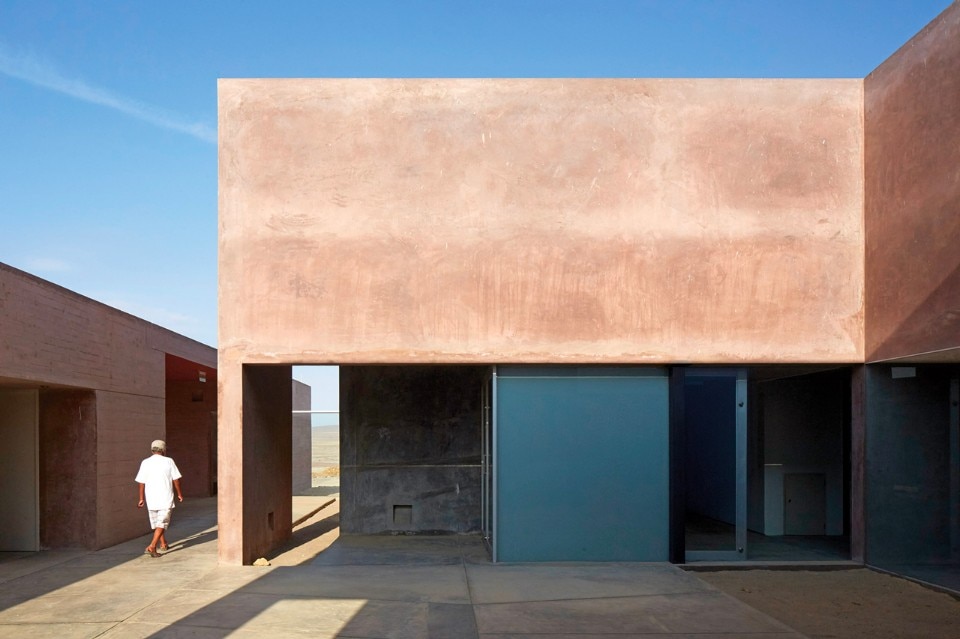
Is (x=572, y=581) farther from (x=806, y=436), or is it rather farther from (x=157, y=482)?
(x=806, y=436)

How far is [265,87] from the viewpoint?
10.4 metres

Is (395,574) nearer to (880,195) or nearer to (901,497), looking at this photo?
(901,497)

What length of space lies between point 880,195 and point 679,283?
2.42m

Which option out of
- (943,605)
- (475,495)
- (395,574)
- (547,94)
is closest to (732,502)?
(475,495)

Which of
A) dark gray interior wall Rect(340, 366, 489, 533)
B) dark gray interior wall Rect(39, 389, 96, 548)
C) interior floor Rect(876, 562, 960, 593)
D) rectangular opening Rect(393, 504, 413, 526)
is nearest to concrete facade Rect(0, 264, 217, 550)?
dark gray interior wall Rect(39, 389, 96, 548)

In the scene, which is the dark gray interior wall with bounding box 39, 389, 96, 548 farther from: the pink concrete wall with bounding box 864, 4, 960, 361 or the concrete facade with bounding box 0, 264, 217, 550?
the pink concrete wall with bounding box 864, 4, 960, 361

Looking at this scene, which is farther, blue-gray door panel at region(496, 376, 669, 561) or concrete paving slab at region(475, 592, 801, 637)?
blue-gray door panel at region(496, 376, 669, 561)

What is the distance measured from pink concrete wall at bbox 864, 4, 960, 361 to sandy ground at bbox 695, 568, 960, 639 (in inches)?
96.5

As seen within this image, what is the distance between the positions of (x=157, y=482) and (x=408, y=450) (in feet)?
12.2

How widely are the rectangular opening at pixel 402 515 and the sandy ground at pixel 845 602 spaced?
16.2 feet

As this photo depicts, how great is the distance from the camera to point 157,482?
11.4 metres

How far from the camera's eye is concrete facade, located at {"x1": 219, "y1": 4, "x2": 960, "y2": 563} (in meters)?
10.3

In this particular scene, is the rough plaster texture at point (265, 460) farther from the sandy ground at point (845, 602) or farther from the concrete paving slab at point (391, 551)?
the sandy ground at point (845, 602)

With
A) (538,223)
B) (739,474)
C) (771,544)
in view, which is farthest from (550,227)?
(771,544)
